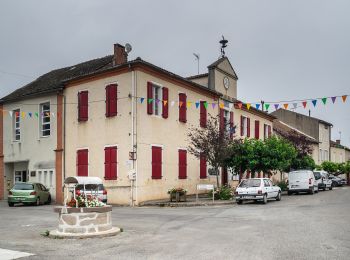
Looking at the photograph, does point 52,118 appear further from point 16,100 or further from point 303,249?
point 303,249

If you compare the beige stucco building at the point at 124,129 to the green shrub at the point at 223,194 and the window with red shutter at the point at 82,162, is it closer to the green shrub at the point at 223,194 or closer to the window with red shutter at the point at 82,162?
the window with red shutter at the point at 82,162

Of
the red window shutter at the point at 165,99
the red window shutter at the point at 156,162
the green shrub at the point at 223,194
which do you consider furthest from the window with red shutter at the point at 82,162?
the green shrub at the point at 223,194

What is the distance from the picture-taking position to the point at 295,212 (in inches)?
746

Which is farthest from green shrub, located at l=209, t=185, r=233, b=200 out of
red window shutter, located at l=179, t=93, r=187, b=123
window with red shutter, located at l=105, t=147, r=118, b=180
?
window with red shutter, located at l=105, t=147, r=118, b=180

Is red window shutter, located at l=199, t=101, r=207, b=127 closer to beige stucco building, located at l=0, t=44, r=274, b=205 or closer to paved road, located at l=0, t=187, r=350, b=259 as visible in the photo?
beige stucco building, located at l=0, t=44, r=274, b=205

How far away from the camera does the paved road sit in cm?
964

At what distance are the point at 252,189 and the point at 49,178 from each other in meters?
13.4

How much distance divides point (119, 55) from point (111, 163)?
723cm

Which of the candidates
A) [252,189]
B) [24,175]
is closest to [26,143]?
[24,175]

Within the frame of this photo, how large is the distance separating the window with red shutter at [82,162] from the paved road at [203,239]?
10517 millimetres

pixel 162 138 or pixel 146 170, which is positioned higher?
pixel 162 138

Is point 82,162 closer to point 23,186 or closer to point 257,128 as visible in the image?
point 23,186

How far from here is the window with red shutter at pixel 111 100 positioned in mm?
26688

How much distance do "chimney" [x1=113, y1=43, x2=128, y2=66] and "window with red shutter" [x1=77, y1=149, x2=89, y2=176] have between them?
19.1 ft
